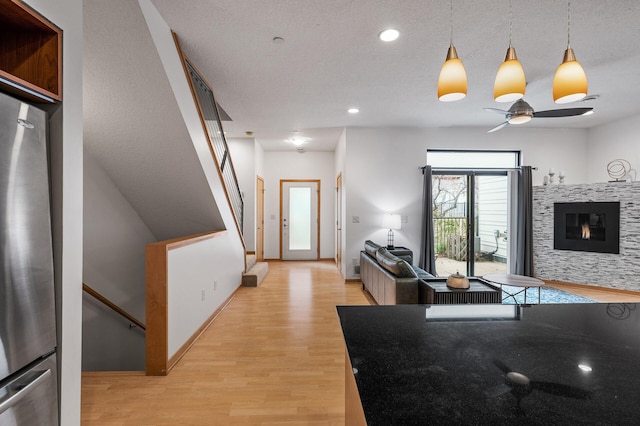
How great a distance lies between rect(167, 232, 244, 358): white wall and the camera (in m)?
2.63

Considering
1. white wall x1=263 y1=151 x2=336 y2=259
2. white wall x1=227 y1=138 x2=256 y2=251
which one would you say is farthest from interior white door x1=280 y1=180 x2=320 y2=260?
white wall x1=227 y1=138 x2=256 y2=251

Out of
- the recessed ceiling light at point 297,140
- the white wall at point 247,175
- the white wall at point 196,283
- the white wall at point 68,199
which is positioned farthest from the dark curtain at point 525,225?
the white wall at point 68,199

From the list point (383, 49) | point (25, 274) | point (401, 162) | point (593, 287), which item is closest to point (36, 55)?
point (25, 274)

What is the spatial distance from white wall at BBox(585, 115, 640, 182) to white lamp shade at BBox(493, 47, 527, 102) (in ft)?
17.7

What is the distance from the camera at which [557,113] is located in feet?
11.9

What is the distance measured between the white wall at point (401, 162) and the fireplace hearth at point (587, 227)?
2.53 feet

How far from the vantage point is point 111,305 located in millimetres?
3580

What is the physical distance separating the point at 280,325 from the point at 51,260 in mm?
2479

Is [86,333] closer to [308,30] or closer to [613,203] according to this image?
[308,30]

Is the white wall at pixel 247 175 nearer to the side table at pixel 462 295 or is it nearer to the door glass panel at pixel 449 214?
the door glass panel at pixel 449 214

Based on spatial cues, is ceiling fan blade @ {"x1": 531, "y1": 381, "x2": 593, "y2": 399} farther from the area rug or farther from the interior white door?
the interior white door

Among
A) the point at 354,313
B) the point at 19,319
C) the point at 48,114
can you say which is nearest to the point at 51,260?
the point at 19,319

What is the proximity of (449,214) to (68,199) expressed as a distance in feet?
18.8

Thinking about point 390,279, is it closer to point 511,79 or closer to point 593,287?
point 511,79
